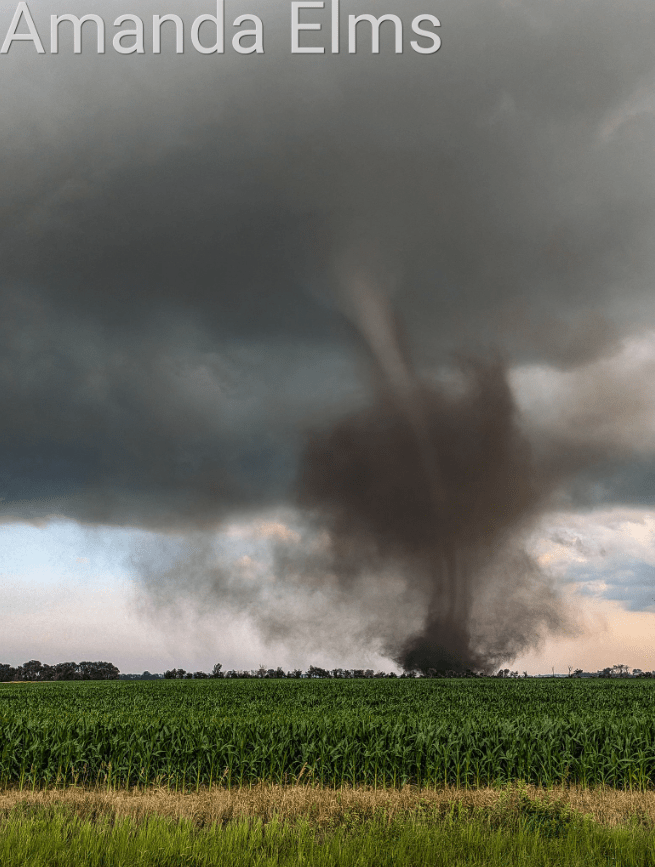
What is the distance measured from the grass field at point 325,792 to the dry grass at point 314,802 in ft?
0.15

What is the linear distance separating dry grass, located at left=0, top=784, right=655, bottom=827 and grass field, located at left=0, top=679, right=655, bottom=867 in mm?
47

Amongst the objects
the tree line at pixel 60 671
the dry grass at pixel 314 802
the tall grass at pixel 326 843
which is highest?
the tall grass at pixel 326 843

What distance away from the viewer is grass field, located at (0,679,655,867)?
8570mm

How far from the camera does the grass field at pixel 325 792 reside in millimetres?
8570

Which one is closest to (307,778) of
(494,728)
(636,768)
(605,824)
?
(494,728)

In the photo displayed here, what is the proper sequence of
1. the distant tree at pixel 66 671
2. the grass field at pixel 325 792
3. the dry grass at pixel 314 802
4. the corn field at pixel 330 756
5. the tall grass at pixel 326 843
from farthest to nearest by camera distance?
1. the distant tree at pixel 66 671
2. the corn field at pixel 330 756
3. the dry grass at pixel 314 802
4. the grass field at pixel 325 792
5. the tall grass at pixel 326 843

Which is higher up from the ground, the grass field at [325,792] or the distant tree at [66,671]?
the grass field at [325,792]

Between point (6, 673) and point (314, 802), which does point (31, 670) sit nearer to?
point (6, 673)

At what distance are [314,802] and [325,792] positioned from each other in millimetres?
783

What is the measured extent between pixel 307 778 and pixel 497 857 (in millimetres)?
5908

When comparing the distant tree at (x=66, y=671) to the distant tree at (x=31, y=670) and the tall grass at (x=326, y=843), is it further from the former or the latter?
the tall grass at (x=326, y=843)

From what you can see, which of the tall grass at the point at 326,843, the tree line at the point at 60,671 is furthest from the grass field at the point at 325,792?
the tree line at the point at 60,671

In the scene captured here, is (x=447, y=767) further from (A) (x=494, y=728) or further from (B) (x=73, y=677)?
(B) (x=73, y=677)

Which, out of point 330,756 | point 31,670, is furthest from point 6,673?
point 330,756
